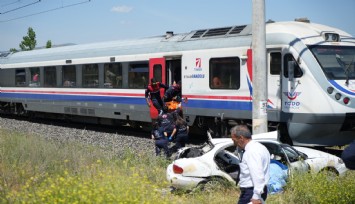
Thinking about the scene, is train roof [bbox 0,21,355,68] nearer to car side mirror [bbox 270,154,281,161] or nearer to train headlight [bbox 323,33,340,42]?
train headlight [bbox 323,33,340,42]

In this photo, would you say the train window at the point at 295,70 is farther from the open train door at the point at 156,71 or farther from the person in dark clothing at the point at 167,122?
the open train door at the point at 156,71

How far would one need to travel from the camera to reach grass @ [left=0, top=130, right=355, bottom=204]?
574cm

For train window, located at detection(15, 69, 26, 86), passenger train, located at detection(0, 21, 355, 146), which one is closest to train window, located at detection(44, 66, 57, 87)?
passenger train, located at detection(0, 21, 355, 146)

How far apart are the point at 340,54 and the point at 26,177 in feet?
26.2

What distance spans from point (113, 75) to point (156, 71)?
96.0 inches

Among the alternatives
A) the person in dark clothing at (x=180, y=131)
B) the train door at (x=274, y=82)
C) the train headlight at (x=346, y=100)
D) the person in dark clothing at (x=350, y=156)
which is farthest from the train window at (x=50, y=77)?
the person in dark clothing at (x=350, y=156)

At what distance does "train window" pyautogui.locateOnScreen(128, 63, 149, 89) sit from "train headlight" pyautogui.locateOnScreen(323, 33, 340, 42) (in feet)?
19.5

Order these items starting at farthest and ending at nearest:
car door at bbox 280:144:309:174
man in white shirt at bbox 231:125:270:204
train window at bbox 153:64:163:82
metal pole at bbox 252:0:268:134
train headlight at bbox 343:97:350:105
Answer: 1. train window at bbox 153:64:163:82
2. train headlight at bbox 343:97:350:105
3. metal pole at bbox 252:0:268:134
4. car door at bbox 280:144:309:174
5. man in white shirt at bbox 231:125:270:204

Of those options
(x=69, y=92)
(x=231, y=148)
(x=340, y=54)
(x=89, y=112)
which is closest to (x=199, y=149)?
(x=231, y=148)

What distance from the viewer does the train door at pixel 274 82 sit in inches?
462

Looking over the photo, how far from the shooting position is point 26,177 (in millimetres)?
7871

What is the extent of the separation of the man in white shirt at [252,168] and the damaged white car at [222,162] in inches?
85.4

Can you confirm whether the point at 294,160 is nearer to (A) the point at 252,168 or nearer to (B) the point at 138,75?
(A) the point at 252,168

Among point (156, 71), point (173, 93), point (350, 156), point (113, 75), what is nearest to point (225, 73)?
point (173, 93)
